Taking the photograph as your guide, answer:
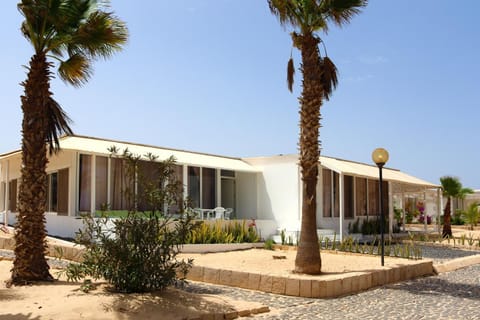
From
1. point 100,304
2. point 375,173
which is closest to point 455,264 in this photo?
point 375,173

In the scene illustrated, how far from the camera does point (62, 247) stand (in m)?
14.5

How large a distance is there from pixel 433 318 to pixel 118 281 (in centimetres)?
552

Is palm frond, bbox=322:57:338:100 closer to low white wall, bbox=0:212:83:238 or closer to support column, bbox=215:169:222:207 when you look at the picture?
low white wall, bbox=0:212:83:238

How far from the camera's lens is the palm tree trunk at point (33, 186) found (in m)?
9.70

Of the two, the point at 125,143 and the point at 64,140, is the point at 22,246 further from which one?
the point at 125,143

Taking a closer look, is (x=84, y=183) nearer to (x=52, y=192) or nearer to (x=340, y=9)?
(x=52, y=192)

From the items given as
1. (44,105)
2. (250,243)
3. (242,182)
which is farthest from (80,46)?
(242,182)

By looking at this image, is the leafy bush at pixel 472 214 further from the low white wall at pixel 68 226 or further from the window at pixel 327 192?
the low white wall at pixel 68 226

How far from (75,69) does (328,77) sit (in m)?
6.45

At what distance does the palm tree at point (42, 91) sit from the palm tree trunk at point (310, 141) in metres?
4.73

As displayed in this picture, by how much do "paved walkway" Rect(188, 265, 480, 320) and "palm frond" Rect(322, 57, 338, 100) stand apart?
5310 mm

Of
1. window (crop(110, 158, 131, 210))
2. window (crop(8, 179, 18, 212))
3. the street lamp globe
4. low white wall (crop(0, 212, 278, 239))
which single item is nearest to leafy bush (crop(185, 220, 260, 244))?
low white wall (crop(0, 212, 278, 239))

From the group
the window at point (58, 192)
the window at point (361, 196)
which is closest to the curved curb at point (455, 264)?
the window at point (361, 196)

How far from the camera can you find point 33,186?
9.84 metres
